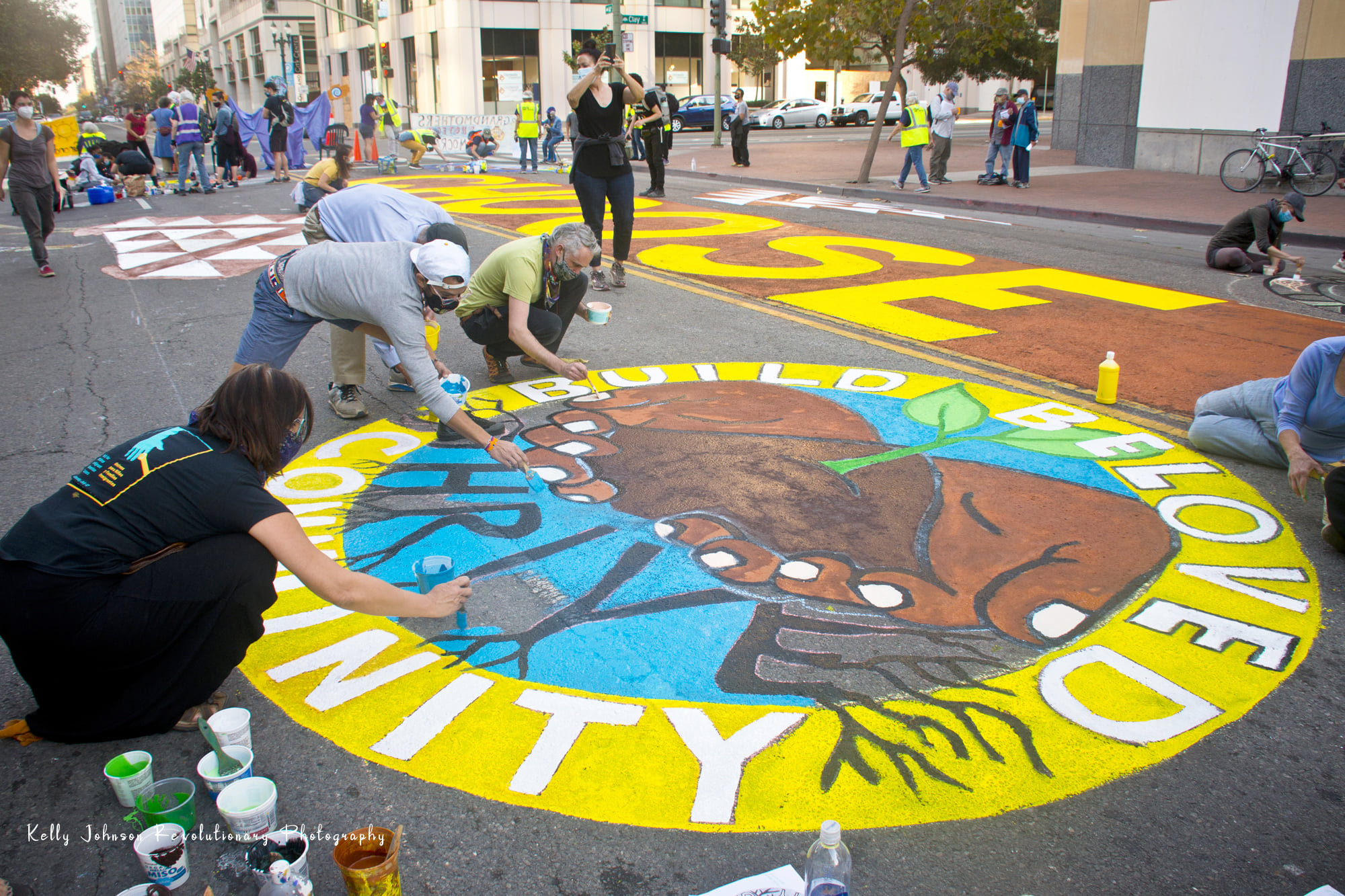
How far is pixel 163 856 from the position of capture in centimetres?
220

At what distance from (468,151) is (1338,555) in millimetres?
24980

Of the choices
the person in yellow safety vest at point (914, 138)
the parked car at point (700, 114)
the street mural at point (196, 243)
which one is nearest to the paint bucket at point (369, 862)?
the street mural at point (196, 243)

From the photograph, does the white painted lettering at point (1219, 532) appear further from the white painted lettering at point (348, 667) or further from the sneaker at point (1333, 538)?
the white painted lettering at point (348, 667)

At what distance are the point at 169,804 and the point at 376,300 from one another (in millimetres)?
2434

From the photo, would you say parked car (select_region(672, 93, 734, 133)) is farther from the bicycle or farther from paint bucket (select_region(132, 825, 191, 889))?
paint bucket (select_region(132, 825, 191, 889))

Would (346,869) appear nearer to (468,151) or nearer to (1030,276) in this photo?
(1030,276)

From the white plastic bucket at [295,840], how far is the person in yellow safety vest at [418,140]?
2252 cm

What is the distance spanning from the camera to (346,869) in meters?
2.11

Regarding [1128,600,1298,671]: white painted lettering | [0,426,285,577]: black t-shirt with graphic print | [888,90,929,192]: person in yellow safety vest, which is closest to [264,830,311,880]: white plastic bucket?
[0,426,285,577]: black t-shirt with graphic print

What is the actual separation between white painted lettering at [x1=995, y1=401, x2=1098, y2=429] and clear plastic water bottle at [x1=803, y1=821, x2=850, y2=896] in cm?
365

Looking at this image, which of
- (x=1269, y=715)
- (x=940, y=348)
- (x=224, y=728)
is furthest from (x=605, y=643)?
(x=940, y=348)

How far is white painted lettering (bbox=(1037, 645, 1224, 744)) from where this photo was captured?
279 centimetres

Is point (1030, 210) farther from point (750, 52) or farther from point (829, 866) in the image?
point (750, 52)

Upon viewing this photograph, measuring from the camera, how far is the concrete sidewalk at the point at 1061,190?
43.4 ft
